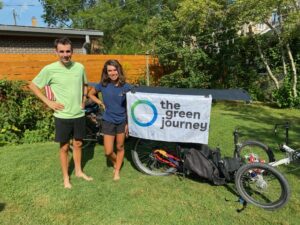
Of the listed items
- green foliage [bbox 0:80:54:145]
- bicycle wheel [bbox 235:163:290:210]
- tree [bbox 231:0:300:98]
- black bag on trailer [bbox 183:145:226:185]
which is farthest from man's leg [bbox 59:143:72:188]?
tree [bbox 231:0:300:98]

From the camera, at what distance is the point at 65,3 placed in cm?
4169

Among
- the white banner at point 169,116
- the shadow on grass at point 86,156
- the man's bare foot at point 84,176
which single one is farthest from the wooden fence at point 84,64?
the white banner at point 169,116

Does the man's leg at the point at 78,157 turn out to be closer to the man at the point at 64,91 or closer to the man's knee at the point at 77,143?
the man's knee at the point at 77,143

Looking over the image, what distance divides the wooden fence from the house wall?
458cm

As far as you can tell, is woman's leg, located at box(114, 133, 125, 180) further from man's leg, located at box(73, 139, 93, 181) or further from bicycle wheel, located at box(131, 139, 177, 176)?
man's leg, located at box(73, 139, 93, 181)

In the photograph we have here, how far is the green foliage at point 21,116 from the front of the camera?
6.56 m

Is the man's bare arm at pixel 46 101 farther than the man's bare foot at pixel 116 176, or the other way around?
the man's bare foot at pixel 116 176

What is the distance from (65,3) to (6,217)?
4167cm

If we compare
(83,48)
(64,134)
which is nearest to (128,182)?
(64,134)

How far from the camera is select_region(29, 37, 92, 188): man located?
397 cm

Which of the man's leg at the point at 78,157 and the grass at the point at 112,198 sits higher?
the man's leg at the point at 78,157

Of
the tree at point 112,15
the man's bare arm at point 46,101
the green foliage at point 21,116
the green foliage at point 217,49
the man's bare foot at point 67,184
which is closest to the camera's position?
the man's bare arm at point 46,101

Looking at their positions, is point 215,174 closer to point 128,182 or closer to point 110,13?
point 128,182

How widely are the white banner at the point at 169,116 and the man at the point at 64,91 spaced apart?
0.64m
